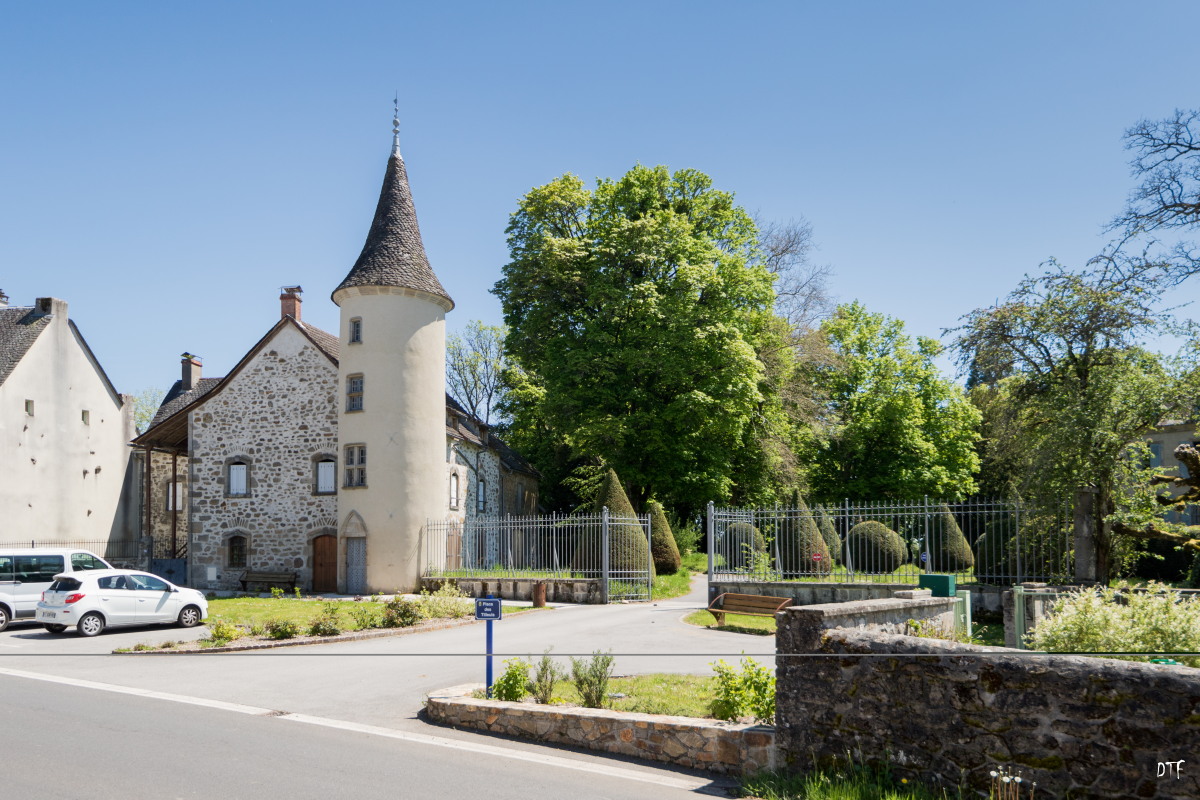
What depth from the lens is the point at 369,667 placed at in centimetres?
1376

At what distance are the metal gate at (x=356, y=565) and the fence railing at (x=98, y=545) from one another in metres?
10.3

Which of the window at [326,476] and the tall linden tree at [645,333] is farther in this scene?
the tall linden tree at [645,333]

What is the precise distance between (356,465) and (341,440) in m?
0.98

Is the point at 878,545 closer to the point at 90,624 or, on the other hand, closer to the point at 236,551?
the point at 90,624

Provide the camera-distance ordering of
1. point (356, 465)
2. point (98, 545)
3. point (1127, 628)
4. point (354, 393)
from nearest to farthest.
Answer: point (1127, 628) → point (356, 465) → point (354, 393) → point (98, 545)

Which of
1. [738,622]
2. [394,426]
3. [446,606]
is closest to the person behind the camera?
[738,622]

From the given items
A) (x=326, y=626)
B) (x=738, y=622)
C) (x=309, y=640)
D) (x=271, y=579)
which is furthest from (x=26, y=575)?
(x=738, y=622)

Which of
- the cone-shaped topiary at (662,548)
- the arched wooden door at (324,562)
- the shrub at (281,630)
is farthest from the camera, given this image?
the arched wooden door at (324,562)

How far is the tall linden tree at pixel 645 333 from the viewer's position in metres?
31.8

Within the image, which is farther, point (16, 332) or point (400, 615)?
point (16, 332)

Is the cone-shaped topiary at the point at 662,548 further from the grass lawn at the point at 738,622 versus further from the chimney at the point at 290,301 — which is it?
the chimney at the point at 290,301

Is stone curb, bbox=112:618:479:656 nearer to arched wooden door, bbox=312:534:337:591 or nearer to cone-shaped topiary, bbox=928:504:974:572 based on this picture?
arched wooden door, bbox=312:534:337:591

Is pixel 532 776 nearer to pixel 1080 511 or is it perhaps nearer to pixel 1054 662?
pixel 1054 662

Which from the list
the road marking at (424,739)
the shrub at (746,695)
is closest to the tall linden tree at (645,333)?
the road marking at (424,739)
